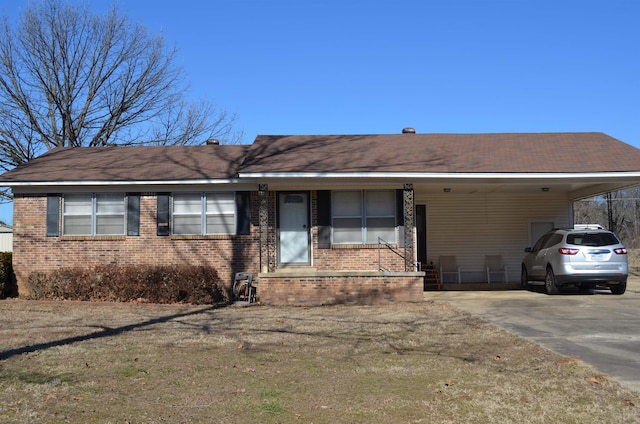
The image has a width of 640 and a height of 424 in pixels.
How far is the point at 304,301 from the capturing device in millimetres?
13828

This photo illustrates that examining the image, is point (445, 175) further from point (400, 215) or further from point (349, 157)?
point (349, 157)

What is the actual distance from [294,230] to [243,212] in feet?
4.72

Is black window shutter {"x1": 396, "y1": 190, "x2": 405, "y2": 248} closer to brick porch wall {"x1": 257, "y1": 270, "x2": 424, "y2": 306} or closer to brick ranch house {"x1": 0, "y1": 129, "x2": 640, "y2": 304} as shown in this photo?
brick ranch house {"x1": 0, "y1": 129, "x2": 640, "y2": 304}

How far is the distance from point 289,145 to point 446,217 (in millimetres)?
5390

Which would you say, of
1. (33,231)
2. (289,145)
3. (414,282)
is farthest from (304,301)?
(33,231)

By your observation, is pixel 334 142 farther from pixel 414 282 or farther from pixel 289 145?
pixel 414 282

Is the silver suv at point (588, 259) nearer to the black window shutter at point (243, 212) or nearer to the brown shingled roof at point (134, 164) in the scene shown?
the black window shutter at point (243, 212)

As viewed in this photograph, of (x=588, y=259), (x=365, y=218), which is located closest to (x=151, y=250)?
(x=365, y=218)

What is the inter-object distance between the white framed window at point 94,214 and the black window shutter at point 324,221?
516 cm

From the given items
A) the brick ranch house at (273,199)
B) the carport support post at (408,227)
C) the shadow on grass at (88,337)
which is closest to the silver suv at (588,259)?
the brick ranch house at (273,199)

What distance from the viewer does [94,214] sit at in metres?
16.3

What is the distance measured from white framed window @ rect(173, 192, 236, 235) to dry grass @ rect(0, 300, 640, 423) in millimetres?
5290

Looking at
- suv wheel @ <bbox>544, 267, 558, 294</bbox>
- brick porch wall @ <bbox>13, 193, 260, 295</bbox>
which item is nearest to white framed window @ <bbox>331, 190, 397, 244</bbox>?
brick porch wall @ <bbox>13, 193, 260, 295</bbox>

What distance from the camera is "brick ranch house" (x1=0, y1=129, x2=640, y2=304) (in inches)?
581
